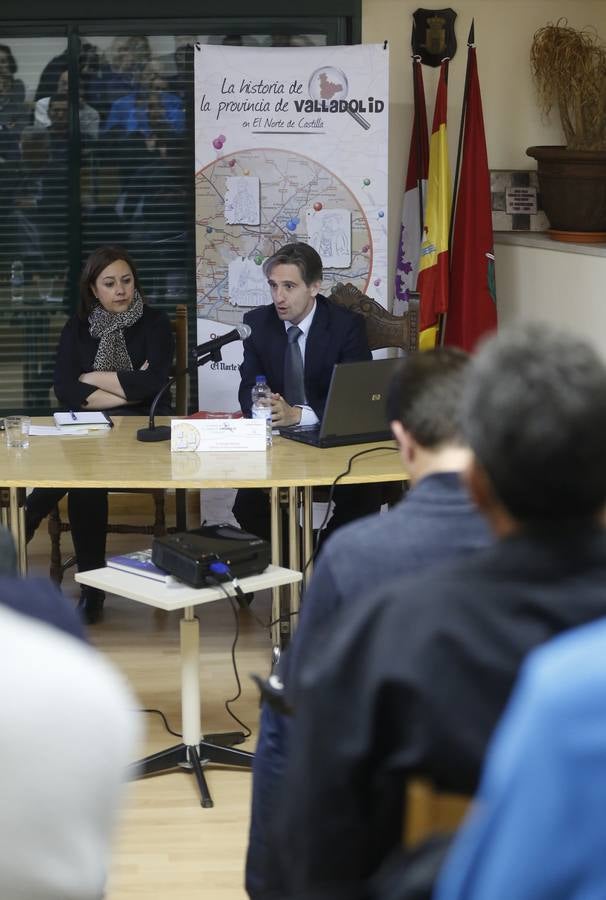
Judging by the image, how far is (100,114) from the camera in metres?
5.58

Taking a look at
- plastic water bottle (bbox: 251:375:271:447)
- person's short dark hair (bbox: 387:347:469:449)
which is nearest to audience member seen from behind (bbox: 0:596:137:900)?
person's short dark hair (bbox: 387:347:469:449)

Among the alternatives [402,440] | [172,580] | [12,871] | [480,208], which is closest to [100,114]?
[480,208]

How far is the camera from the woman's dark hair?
15.2 ft

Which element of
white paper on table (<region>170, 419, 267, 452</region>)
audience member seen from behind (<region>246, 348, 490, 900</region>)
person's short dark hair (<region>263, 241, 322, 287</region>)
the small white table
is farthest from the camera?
person's short dark hair (<region>263, 241, 322, 287</region>)

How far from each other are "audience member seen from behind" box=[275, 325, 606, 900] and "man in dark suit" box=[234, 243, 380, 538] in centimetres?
303

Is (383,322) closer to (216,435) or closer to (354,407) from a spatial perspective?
(354,407)

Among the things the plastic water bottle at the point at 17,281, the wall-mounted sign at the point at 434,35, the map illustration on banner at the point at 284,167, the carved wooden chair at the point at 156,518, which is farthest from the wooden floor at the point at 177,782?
the wall-mounted sign at the point at 434,35

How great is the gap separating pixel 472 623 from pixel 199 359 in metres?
2.80

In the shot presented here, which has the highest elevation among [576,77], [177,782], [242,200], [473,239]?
[576,77]

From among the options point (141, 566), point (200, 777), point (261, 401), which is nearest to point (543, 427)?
point (141, 566)

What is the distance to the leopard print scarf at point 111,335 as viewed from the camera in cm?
466

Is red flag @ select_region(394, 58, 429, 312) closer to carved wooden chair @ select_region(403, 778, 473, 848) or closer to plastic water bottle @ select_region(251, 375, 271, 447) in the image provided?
plastic water bottle @ select_region(251, 375, 271, 447)

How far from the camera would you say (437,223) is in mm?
5363

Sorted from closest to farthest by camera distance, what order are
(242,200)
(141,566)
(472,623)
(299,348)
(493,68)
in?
(472,623) < (141,566) < (299,348) < (242,200) < (493,68)
